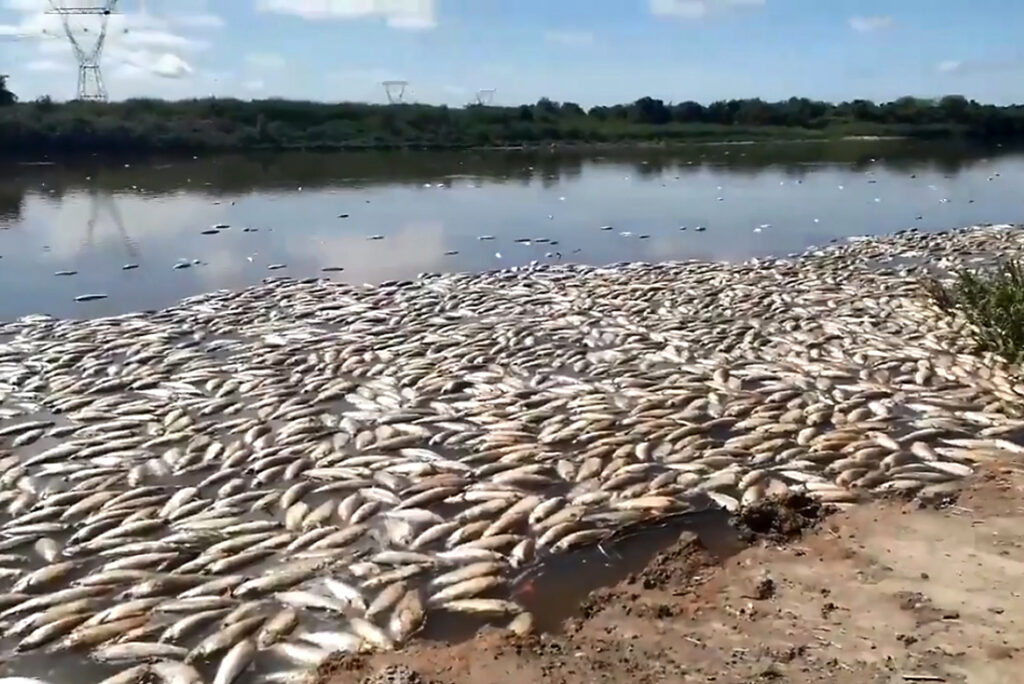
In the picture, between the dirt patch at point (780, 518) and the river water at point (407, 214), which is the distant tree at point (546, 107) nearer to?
the river water at point (407, 214)

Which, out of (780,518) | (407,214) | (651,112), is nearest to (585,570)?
(780,518)

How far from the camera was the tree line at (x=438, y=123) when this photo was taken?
5269 centimetres

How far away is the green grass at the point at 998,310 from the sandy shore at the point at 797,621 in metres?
3.60

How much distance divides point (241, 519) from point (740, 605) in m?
3.49

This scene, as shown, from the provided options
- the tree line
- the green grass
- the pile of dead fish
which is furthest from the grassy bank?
the green grass

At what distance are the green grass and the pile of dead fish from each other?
29 centimetres

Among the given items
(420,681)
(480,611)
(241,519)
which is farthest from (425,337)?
(420,681)

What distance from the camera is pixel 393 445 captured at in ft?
26.9

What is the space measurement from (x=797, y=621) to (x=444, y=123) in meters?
66.4

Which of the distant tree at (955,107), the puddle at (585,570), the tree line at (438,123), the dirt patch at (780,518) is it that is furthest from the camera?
the distant tree at (955,107)

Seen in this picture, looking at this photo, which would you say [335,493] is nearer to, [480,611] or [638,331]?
[480,611]

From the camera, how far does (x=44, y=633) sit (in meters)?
5.48

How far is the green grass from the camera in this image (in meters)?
9.35

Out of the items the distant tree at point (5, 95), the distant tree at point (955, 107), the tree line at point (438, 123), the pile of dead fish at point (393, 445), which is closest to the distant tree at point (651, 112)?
the tree line at point (438, 123)
